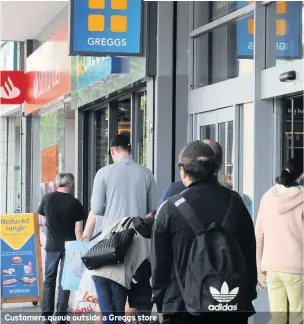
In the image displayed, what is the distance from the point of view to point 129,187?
762 centimetres

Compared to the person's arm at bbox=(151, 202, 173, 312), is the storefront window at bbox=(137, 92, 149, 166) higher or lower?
higher

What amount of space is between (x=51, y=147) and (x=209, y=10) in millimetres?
7646

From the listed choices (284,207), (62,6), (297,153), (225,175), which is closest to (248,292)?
(284,207)

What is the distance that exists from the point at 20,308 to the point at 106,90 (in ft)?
10.9

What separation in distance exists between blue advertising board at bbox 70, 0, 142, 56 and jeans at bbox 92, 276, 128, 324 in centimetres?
314

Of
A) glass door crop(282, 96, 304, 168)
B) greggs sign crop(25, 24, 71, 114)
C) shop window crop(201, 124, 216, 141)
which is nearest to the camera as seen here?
glass door crop(282, 96, 304, 168)

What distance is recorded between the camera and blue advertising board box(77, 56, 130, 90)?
11.2 meters

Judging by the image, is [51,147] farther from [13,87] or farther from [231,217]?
[231,217]

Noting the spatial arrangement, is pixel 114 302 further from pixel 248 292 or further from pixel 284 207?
pixel 248 292

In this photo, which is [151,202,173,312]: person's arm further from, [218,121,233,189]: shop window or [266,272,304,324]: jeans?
[218,121,233,189]: shop window

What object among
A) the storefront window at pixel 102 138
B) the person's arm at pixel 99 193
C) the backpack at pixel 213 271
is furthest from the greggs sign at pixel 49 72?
the backpack at pixel 213 271

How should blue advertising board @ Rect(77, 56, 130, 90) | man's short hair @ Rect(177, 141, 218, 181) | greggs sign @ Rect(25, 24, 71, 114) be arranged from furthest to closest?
greggs sign @ Rect(25, 24, 71, 114), blue advertising board @ Rect(77, 56, 130, 90), man's short hair @ Rect(177, 141, 218, 181)

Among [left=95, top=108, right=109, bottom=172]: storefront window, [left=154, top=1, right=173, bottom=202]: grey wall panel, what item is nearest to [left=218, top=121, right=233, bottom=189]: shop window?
[left=154, top=1, right=173, bottom=202]: grey wall panel

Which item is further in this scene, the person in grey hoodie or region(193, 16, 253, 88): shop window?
region(193, 16, 253, 88): shop window
